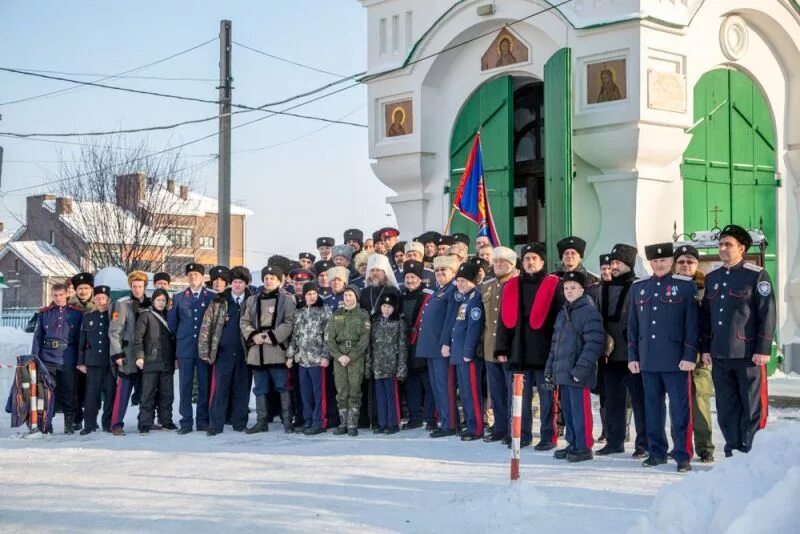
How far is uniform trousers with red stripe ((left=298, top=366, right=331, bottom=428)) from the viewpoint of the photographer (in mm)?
11508

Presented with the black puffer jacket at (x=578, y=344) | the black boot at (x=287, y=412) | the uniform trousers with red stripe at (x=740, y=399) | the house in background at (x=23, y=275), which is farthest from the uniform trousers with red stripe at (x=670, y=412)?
the house in background at (x=23, y=275)

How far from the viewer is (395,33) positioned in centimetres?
1747

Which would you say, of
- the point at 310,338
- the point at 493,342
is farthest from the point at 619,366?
the point at 310,338

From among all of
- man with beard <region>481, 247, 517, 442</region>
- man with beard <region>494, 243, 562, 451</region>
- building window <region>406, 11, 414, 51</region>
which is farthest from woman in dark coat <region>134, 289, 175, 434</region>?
building window <region>406, 11, 414, 51</region>

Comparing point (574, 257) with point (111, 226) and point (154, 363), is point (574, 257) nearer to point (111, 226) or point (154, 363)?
point (154, 363)

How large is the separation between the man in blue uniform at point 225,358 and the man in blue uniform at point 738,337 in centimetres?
537

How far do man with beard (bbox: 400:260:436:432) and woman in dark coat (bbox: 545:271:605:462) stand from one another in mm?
2204

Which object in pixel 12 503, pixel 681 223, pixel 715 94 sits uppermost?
pixel 715 94

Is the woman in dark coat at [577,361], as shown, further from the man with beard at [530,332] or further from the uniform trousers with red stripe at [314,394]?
the uniform trousers with red stripe at [314,394]

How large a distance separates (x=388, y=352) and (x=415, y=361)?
313mm

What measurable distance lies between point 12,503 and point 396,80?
11.2m

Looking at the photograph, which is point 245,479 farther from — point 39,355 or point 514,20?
point 514,20

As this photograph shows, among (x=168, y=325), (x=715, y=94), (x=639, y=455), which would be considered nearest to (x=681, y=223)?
(x=715, y=94)

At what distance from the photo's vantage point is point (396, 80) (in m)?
17.4
